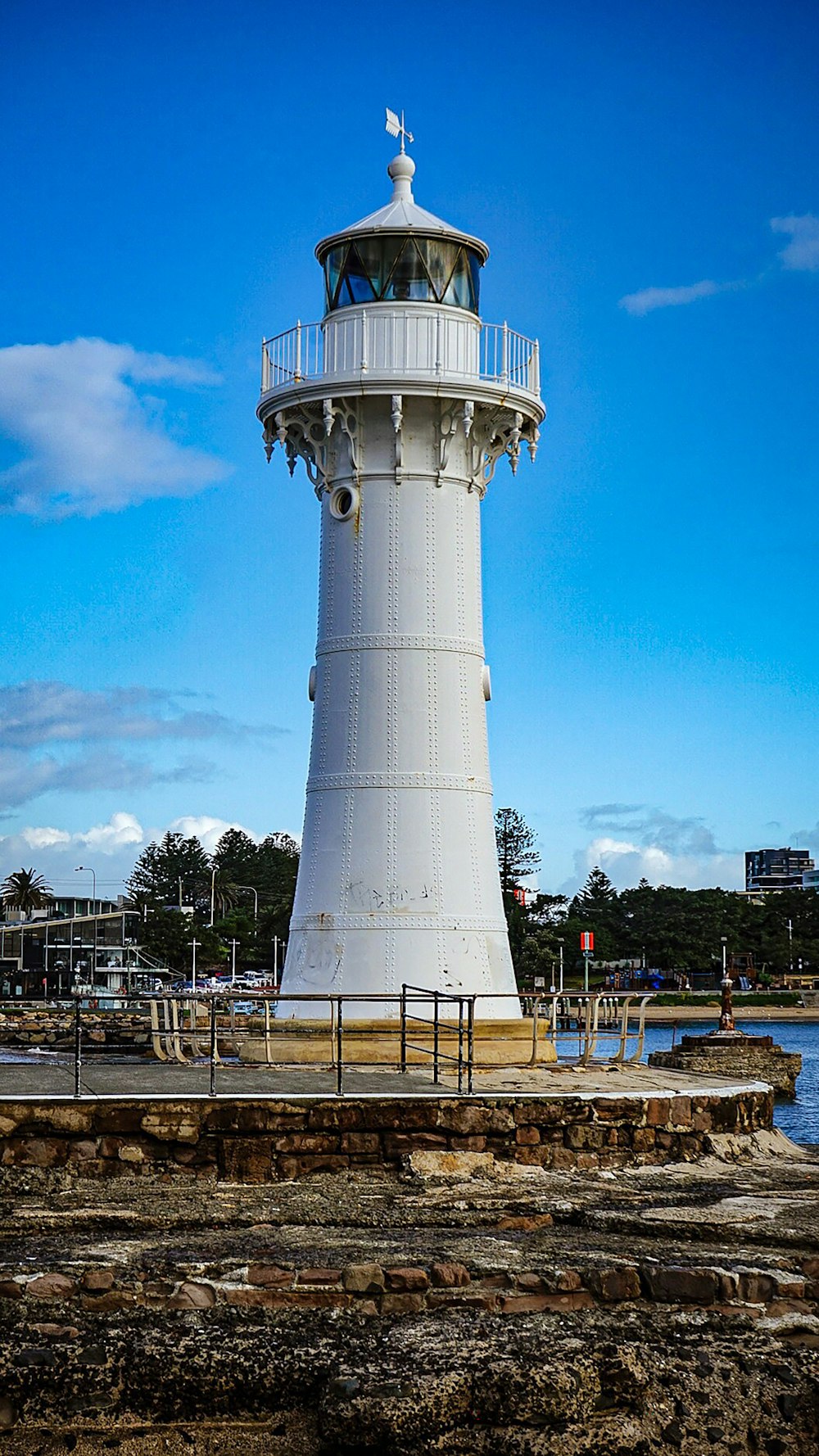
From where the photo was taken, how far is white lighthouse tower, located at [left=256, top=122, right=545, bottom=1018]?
64.4 feet

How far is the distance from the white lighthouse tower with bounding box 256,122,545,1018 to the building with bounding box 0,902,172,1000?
194ft

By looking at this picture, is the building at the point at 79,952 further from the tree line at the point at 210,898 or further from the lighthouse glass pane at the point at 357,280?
the lighthouse glass pane at the point at 357,280

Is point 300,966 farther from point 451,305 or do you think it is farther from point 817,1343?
point 817,1343

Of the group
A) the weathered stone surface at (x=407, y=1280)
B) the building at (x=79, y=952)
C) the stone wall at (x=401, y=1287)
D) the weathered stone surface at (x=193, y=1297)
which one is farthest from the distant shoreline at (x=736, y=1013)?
the weathered stone surface at (x=193, y=1297)

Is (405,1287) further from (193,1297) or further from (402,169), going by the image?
(402,169)

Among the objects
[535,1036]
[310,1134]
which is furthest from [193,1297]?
[535,1036]

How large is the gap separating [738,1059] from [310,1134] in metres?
24.0

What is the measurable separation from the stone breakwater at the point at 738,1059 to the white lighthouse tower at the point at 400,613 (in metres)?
12.0

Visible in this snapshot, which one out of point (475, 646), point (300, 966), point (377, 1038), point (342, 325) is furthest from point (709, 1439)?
point (342, 325)

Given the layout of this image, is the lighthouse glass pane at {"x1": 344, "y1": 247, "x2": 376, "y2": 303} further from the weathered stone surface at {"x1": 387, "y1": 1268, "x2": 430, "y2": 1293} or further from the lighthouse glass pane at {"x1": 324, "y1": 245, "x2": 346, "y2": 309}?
the weathered stone surface at {"x1": 387, "y1": 1268, "x2": 430, "y2": 1293}

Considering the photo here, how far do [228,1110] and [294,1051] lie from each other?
5250 mm

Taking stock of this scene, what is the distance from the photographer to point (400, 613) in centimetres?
2020

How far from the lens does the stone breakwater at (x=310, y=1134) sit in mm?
13070

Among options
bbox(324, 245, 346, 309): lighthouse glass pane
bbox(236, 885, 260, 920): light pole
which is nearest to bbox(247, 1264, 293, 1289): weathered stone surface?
bbox(324, 245, 346, 309): lighthouse glass pane
